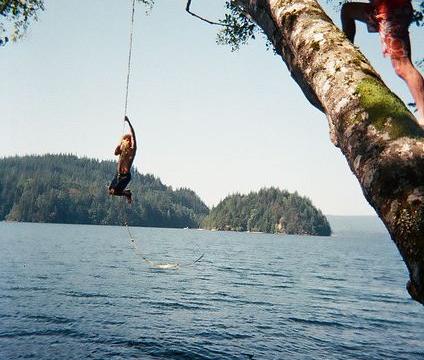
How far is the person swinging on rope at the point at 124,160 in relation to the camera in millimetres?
12797

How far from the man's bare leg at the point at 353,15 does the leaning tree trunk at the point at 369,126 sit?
850 mm

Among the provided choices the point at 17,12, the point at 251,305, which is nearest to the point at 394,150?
the point at 17,12

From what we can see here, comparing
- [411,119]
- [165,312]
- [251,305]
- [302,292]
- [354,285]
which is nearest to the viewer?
[411,119]

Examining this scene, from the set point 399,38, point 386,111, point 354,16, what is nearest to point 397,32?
point 399,38

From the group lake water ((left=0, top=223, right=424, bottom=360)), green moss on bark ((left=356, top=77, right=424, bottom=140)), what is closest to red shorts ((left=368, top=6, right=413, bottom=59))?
green moss on bark ((left=356, top=77, right=424, bottom=140))

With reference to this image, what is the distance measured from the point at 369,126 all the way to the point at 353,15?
2112 millimetres

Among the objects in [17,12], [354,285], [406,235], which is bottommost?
[354,285]

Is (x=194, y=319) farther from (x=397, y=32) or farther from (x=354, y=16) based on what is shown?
(x=397, y=32)

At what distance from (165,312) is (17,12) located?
75.5 feet

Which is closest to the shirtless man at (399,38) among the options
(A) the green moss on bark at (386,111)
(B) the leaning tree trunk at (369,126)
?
(B) the leaning tree trunk at (369,126)

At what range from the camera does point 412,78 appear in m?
2.71

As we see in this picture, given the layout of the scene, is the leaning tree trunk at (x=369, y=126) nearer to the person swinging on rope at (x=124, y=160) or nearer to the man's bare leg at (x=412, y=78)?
the man's bare leg at (x=412, y=78)

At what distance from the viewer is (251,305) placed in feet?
107

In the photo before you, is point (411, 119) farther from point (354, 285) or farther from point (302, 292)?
point (354, 285)
